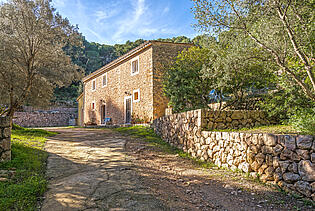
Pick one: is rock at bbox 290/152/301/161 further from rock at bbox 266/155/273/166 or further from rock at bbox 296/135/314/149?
rock at bbox 266/155/273/166

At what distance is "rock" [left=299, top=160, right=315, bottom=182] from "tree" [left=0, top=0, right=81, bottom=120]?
9062 millimetres

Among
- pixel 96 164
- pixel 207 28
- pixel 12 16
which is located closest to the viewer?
pixel 96 164

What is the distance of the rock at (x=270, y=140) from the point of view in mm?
3601

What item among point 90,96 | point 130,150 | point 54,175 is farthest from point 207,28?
point 90,96

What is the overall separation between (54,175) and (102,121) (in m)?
14.2

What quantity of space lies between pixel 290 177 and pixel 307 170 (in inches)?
11.4

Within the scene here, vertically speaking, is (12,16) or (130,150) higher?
(12,16)

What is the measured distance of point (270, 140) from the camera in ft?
12.0

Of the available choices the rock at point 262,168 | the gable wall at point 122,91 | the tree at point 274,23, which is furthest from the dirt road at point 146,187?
the gable wall at point 122,91

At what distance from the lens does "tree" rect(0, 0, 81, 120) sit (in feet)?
25.4

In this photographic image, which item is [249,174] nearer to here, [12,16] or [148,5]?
[12,16]

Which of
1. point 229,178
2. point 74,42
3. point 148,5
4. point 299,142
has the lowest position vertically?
point 229,178

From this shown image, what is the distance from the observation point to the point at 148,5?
1180 cm

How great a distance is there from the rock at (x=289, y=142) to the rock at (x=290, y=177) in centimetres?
41
